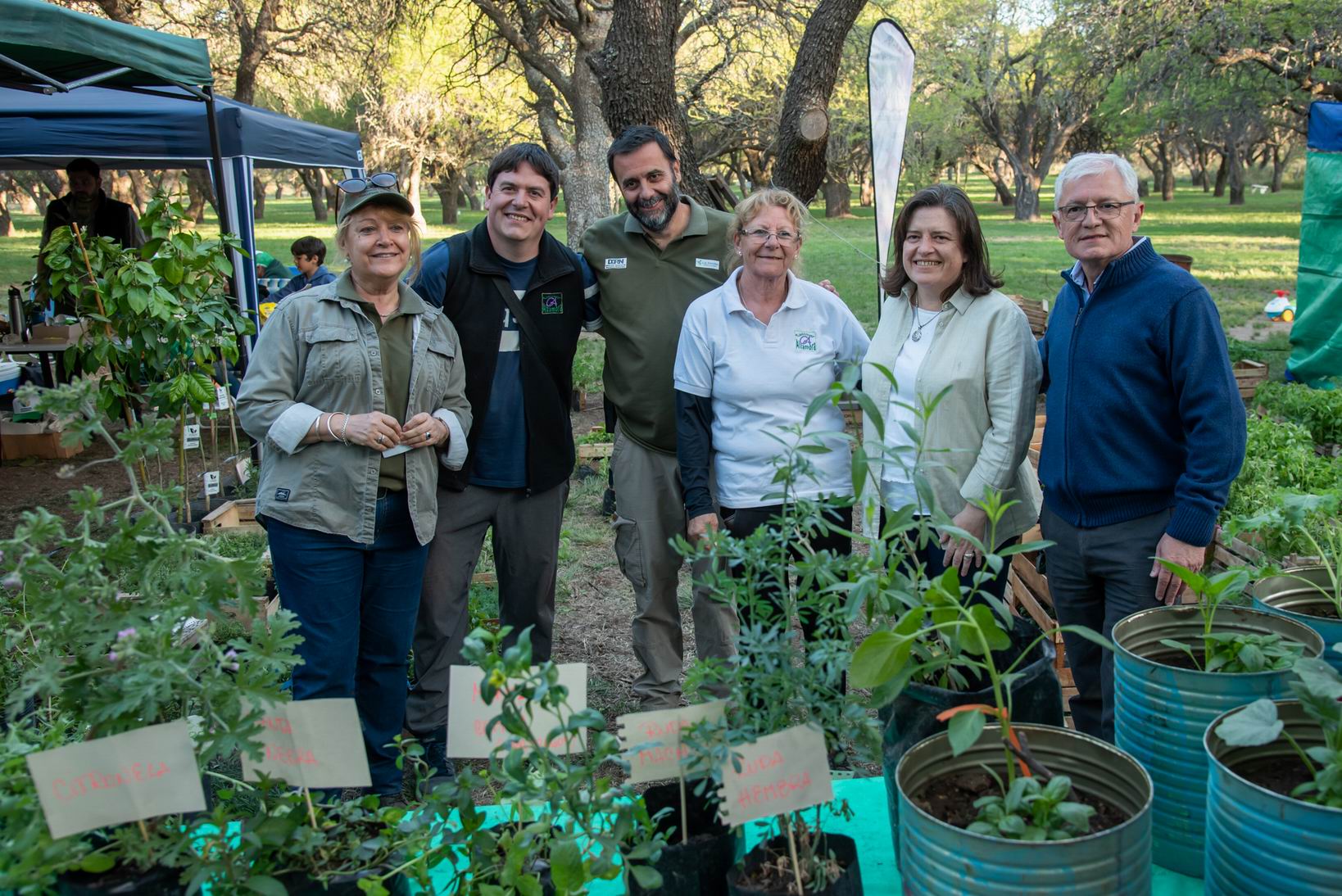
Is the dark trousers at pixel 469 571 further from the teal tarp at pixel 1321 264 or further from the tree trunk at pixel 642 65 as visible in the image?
the teal tarp at pixel 1321 264

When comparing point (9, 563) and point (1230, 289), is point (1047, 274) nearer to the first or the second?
point (1230, 289)

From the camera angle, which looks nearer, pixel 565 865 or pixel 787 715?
pixel 565 865

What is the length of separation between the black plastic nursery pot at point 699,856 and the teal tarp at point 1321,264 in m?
8.29

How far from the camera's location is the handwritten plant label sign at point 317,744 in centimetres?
155

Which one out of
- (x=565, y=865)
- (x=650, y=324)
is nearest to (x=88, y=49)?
(x=650, y=324)

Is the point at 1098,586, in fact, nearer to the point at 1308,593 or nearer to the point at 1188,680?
the point at 1308,593

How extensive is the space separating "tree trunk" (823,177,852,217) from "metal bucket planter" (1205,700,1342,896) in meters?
38.9

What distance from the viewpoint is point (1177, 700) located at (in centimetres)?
141

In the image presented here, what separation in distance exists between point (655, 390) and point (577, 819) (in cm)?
185

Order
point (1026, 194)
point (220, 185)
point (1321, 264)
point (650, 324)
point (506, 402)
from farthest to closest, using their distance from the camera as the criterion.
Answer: point (1026, 194) → point (1321, 264) → point (220, 185) → point (650, 324) → point (506, 402)

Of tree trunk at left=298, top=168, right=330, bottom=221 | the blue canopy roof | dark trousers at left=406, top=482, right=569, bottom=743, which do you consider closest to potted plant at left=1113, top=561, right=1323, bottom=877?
dark trousers at left=406, top=482, right=569, bottom=743

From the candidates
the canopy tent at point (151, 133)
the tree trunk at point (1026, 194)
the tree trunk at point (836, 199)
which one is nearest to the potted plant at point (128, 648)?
the canopy tent at point (151, 133)

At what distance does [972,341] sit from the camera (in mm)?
2467

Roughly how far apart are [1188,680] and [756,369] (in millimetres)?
1563
